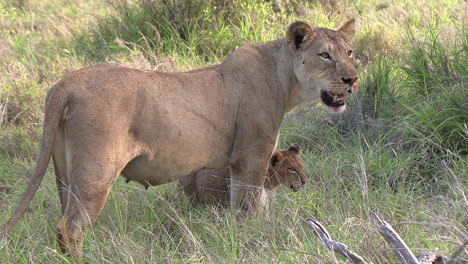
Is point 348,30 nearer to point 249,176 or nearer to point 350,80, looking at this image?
point 350,80

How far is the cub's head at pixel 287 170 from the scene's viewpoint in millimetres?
4801

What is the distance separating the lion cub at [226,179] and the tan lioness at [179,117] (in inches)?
11.5

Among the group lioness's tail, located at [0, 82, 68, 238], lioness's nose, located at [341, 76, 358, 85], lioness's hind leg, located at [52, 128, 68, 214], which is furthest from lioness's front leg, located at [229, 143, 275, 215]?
lioness's tail, located at [0, 82, 68, 238]

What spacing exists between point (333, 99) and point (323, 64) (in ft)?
0.70

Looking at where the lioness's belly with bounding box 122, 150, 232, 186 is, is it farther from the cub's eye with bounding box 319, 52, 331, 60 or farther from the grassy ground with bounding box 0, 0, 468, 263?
the cub's eye with bounding box 319, 52, 331, 60

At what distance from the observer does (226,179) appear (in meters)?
4.64

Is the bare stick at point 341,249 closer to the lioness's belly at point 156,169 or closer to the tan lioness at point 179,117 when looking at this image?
the tan lioness at point 179,117

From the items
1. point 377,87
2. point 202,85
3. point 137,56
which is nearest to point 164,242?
point 202,85

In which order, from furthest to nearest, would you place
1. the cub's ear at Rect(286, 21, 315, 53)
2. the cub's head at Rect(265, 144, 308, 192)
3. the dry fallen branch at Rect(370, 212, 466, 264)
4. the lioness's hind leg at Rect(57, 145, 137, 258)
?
the cub's head at Rect(265, 144, 308, 192) < the cub's ear at Rect(286, 21, 315, 53) < the lioness's hind leg at Rect(57, 145, 137, 258) < the dry fallen branch at Rect(370, 212, 466, 264)

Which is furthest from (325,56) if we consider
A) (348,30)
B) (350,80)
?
(348,30)

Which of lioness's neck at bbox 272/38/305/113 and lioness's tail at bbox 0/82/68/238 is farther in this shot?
lioness's neck at bbox 272/38/305/113

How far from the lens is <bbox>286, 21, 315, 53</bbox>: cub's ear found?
A: 441 cm

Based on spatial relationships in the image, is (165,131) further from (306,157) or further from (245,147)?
(306,157)

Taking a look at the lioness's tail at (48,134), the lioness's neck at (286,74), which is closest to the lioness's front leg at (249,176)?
the lioness's neck at (286,74)
